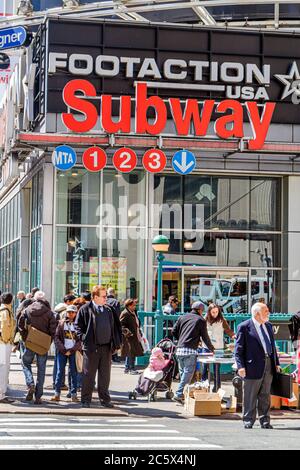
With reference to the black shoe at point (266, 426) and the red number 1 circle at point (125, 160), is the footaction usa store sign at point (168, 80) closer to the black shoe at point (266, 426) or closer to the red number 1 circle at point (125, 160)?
the red number 1 circle at point (125, 160)

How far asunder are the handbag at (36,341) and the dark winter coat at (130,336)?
460 cm

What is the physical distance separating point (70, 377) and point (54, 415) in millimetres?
1658

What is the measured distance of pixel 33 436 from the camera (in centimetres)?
1217

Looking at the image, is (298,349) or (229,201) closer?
(298,349)

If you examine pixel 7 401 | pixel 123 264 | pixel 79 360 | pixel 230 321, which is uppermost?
pixel 123 264

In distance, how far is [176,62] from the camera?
85.8ft

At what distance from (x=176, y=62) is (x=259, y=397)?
13.9 m

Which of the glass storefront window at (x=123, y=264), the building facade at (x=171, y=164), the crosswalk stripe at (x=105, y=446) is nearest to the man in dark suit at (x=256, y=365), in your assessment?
the crosswalk stripe at (x=105, y=446)

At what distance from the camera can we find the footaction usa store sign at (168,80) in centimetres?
2497

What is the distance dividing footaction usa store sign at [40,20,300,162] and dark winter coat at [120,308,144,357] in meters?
5.73

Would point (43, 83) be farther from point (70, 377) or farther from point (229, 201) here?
point (70, 377)

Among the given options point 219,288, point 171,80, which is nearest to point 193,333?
point 219,288

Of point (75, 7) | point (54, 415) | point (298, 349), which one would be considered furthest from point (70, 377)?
point (75, 7)

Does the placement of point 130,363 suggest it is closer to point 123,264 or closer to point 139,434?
point 123,264
